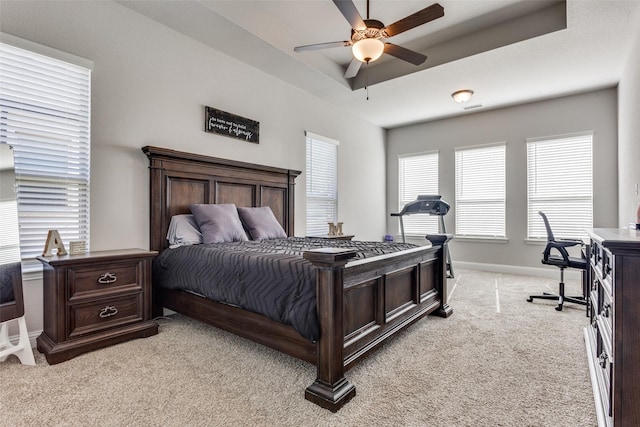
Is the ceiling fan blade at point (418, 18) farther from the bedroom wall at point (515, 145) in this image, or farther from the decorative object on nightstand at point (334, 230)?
the bedroom wall at point (515, 145)

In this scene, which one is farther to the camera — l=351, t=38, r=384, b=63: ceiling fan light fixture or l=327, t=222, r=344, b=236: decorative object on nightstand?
l=327, t=222, r=344, b=236: decorative object on nightstand

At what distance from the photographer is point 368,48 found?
107 inches

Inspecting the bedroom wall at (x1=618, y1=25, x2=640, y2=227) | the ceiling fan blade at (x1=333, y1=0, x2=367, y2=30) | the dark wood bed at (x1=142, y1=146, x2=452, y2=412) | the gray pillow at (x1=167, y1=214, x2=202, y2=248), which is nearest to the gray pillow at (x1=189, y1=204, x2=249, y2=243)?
the gray pillow at (x1=167, y1=214, x2=202, y2=248)

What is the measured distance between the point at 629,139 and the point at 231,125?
15.5ft

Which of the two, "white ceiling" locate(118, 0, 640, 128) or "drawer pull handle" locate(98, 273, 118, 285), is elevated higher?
"white ceiling" locate(118, 0, 640, 128)

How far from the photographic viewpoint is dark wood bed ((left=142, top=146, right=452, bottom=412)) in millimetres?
1715

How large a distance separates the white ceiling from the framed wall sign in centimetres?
72

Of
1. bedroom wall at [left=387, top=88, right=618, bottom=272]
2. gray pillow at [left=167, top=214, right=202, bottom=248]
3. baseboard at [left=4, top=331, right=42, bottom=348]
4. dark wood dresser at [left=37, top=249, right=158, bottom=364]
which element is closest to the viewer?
dark wood dresser at [left=37, top=249, right=158, bottom=364]

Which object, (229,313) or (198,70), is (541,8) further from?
(229,313)

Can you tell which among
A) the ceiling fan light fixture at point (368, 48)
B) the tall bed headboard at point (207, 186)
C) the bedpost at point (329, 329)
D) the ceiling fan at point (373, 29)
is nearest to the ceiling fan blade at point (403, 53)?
the ceiling fan at point (373, 29)

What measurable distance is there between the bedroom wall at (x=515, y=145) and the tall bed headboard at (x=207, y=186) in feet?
10.6

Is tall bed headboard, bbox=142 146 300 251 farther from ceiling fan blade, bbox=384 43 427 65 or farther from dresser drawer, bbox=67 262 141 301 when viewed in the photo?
ceiling fan blade, bbox=384 43 427 65

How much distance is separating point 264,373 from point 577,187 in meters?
5.44

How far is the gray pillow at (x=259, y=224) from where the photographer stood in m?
3.54
